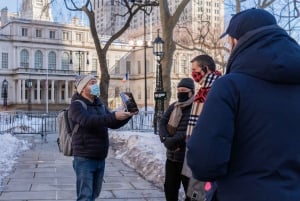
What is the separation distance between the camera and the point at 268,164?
7.53 feet

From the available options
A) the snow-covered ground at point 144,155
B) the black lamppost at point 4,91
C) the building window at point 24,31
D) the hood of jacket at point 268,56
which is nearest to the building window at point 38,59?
the building window at point 24,31

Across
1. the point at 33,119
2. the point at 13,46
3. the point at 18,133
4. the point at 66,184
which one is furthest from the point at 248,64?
the point at 13,46

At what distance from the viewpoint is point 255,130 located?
2320mm

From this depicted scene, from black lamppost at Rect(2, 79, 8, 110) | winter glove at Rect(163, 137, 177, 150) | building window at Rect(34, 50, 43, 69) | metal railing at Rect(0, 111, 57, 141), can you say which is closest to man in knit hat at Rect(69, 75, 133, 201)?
winter glove at Rect(163, 137, 177, 150)

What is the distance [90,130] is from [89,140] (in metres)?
0.11

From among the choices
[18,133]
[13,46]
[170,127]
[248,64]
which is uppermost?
[13,46]

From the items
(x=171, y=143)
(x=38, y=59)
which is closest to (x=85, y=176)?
(x=171, y=143)

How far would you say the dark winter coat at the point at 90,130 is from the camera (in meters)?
5.17

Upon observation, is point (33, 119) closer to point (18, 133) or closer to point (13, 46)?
point (18, 133)

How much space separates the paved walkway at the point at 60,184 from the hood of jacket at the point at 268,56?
5.62 m

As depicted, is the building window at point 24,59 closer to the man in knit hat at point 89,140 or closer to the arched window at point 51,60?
the arched window at point 51,60

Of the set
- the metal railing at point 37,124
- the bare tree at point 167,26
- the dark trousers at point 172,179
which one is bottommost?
the metal railing at point 37,124

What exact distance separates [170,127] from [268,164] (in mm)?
3346

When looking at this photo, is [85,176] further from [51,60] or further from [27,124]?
[51,60]
